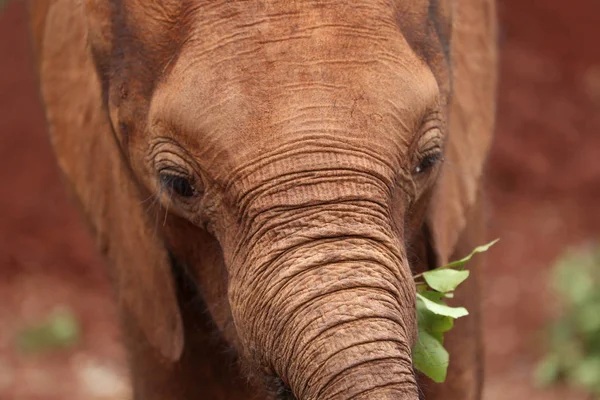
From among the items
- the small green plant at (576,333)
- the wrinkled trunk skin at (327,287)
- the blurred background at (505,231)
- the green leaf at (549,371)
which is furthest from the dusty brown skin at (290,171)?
the blurred background at (505,231)

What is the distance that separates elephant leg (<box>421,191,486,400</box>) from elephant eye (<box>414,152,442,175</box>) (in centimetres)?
83

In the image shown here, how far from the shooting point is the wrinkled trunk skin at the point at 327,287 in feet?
10.5

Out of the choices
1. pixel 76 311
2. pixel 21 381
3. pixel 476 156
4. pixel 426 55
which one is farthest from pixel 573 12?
pixel 426 55

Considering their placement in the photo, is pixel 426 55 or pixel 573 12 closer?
pixel 426 55

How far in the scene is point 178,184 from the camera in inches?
155

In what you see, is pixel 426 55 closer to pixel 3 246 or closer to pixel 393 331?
pixel 393 331

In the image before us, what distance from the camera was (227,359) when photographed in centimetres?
475

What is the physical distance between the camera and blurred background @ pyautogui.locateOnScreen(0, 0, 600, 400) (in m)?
8.16

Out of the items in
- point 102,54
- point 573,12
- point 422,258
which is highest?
point 102,54

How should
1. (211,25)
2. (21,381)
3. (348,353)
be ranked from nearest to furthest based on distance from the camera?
(348,353) → (211,25) → (21,381)

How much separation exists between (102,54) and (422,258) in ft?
3.88

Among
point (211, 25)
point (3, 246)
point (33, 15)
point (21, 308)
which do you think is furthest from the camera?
point (3, 246)

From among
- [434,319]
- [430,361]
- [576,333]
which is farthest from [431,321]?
[576,333]

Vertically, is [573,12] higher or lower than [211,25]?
lower
